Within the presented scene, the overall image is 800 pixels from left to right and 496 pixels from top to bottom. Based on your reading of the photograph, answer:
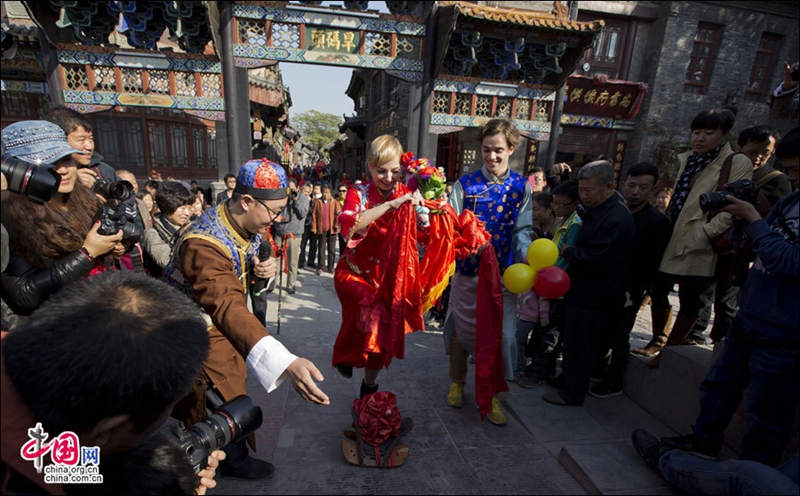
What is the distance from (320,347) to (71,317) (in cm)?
321

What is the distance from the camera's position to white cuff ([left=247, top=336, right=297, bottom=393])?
1.39m

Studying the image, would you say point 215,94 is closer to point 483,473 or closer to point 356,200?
point 356,200

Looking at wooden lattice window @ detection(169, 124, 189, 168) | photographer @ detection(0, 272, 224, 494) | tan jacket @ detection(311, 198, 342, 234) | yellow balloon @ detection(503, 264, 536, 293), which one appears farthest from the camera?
wooden lattice window @ detection(169, 124, 189, 168)

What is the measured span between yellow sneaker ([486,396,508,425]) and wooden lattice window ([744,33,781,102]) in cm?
1448

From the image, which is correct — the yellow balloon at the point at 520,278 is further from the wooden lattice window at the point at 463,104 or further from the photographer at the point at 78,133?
the wooden lattice window at the point at 463,104

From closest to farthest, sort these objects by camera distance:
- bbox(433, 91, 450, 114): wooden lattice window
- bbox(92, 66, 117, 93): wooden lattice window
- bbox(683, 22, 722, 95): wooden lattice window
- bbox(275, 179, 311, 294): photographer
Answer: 1. bbox(275, 179, 311, 294): photographer
2. bbox(92, 66, 117, 93): wooden lattice window
3. bbox(433, 91, 450, 114): wooden lattice window
4. bbox(683, 22, 722, 95): wooden lattice window

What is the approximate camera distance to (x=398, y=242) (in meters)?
2.26

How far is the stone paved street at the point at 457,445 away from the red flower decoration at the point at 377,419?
200mm

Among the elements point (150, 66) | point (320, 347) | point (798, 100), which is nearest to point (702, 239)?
point (798, 100)

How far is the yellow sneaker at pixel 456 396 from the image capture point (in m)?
2.82

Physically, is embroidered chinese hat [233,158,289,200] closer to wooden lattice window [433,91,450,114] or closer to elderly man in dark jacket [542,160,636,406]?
elderly man in dark jacket [542,160,636,406]

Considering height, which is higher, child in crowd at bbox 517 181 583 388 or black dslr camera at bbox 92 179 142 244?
black dslr camera at bbox 92 179 142 244

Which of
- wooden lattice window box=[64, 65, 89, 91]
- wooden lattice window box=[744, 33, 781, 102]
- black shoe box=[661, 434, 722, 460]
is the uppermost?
wooden lattice window box=[744, 33, 781, 102]

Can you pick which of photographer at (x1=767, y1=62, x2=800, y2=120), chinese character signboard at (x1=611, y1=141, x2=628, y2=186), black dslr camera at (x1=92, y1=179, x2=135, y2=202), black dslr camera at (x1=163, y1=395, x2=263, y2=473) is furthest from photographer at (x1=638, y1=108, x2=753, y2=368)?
chinese character signboard at (x1=611, y1=141, x2=628, y2=186)
